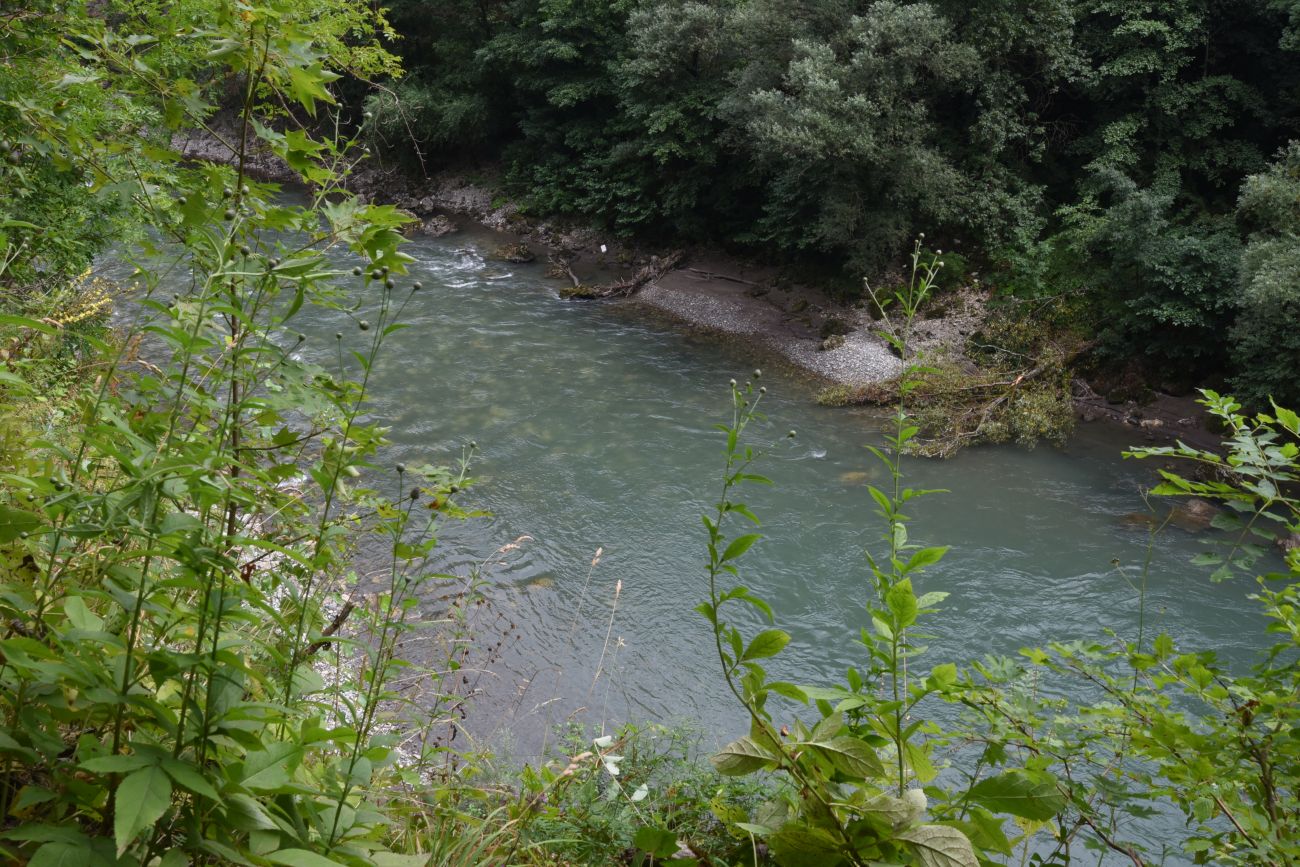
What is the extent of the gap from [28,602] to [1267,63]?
48.5 ft

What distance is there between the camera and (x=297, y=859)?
1129mm

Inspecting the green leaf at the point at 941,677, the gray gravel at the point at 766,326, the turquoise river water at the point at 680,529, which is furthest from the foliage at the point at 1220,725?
the gray gravel at the point at 766,326

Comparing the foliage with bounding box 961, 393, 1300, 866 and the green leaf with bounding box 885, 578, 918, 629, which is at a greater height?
the green leaf with bounding box 885, 578, 918, 629

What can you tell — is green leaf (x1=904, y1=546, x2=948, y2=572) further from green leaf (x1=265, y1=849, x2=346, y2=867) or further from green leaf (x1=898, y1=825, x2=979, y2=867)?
green leaf (x1=265, y1=849, x2=346, y2=867)

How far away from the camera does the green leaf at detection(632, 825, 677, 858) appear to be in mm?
1646

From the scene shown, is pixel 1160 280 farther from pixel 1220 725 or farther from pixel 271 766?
pixel 271 766

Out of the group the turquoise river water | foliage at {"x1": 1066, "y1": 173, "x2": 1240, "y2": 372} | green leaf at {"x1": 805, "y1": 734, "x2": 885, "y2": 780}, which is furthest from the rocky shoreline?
green leaf at {"x1": 805, "y1": 734, "x2": 885, "y2": 780}

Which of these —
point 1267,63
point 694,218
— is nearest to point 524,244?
point 694,218

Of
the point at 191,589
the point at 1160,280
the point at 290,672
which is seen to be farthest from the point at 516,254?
the point at 290,672

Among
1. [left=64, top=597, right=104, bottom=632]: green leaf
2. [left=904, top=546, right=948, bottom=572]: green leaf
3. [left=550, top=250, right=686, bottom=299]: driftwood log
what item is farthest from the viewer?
[left=550, top=250, right=686, bottom=299]: driftwood log

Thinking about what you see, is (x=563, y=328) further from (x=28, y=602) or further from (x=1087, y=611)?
(x=28, y=602)

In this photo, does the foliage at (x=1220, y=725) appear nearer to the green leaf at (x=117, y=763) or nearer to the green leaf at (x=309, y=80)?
the green leaf at (x=117, y=763)

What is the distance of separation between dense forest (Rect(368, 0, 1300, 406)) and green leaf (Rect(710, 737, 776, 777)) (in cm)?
975

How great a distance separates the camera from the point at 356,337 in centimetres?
1223
